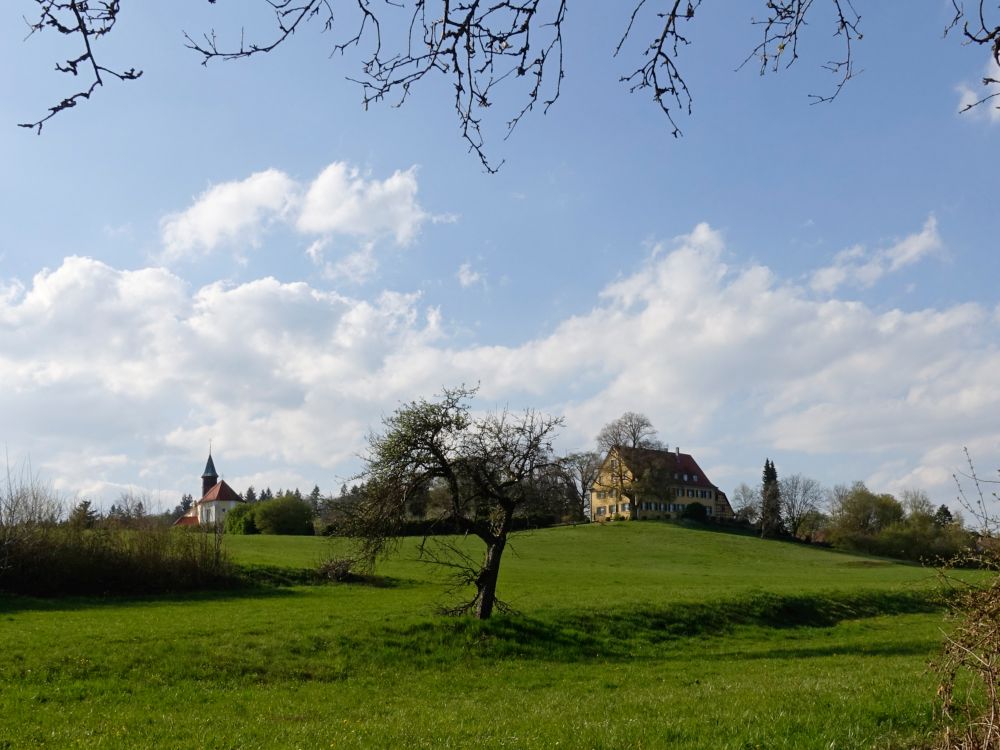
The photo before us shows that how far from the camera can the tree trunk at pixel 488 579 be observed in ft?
79.5

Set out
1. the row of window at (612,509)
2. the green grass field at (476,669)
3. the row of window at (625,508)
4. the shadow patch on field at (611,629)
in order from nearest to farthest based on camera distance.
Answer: the green grass field at (476,669) → the shadow patch on field at (611,629) → the row of window at (612,509) → the row of window at (625,508)

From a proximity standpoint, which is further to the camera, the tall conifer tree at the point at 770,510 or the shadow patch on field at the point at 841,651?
the tall conifer tree at the point at 770,510

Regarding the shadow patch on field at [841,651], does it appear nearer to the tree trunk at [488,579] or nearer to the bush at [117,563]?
the tree trunk at [488,579]

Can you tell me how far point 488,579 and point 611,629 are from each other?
5072mm

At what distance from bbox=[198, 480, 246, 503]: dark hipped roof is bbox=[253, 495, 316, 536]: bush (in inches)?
2050

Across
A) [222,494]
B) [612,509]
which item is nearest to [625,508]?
[612,509]

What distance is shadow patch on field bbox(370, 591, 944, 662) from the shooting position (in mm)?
22672

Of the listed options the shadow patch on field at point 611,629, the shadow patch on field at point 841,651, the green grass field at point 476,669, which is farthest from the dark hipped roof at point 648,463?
the shadow patch on field at point 841,651

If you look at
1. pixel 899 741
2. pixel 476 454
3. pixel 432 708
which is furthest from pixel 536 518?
pixel 899 741

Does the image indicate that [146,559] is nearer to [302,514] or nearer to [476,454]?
[476,454]

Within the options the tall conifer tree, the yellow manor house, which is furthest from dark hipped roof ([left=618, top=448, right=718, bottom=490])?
the tall conifer tree

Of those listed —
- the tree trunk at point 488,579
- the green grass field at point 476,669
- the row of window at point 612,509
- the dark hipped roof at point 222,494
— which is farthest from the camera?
the dark hipped roof at point 222,494

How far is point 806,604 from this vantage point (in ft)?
116

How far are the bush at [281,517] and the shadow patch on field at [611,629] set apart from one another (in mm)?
58718
